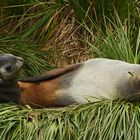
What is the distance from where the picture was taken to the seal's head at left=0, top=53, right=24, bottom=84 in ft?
11.4

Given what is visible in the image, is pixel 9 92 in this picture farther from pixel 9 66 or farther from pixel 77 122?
pixel 77 122

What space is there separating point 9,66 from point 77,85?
398mm

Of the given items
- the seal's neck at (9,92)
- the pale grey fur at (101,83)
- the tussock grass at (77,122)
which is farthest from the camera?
the seal's neck at (9,92)

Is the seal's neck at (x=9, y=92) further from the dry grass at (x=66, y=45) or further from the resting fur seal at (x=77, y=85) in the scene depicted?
the dry grass at (x=66, y=45)

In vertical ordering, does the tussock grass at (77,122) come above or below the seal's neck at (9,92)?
below

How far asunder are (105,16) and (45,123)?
133 centimetres

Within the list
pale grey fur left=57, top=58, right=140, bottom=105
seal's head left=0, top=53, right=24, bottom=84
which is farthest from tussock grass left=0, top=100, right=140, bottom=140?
seal's head left=0, top=53, right=24, bottom=84

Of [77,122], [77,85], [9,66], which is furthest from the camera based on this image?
[77,85]

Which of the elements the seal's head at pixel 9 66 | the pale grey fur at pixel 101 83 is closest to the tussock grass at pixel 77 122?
the pale grey fur at pixel 101 83

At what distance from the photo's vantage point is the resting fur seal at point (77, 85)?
3486 mm

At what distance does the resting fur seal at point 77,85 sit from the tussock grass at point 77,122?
0.09m

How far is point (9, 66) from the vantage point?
3.48m

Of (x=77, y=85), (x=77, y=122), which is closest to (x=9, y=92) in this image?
(x=77, y=85)

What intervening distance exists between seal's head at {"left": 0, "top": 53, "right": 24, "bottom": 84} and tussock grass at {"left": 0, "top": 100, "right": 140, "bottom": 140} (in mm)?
196
